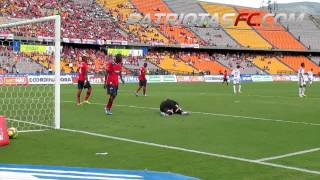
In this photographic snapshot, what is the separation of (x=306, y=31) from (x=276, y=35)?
28.5 ft

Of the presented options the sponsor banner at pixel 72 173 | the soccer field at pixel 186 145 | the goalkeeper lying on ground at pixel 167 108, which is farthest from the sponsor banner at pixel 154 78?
the sponsor banner at pixel 72 173

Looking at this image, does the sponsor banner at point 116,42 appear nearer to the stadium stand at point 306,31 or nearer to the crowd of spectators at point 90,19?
the crowd of spectators at point 90,19

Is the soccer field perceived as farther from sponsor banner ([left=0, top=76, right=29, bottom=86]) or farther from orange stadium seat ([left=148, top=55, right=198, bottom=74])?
orange stadium seat ([left=148, top=55, right=198, bottom=74])

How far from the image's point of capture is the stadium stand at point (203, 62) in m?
67.0

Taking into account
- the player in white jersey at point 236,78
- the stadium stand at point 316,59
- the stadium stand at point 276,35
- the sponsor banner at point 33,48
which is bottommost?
the player in white jersey at point 236,78

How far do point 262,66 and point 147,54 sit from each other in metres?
19.2

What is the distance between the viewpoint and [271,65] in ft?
247

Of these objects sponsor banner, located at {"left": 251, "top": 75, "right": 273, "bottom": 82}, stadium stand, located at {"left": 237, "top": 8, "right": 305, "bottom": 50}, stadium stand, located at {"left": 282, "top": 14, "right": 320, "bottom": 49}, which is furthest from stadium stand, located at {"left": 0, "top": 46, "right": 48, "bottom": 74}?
stadium stand, located at {"left": 282, "top": 14, "right": 320, "bottom": 49}

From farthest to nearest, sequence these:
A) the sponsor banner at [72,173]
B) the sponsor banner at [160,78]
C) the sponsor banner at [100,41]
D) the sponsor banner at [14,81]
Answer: the sponsor banner at [100,41], the sponsor banner at [160,78], the sponsor banner at [14,81], the sponsor banner at [72,173]

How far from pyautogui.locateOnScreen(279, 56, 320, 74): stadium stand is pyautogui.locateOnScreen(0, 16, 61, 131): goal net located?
49406 mm

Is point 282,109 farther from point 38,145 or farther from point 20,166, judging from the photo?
point 20,166

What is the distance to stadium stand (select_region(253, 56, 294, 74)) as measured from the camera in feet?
242

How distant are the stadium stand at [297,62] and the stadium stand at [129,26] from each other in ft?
75.2

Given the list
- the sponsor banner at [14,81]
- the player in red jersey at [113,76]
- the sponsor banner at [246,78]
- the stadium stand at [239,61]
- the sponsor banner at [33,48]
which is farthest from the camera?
the stadium stand at [239,61]
